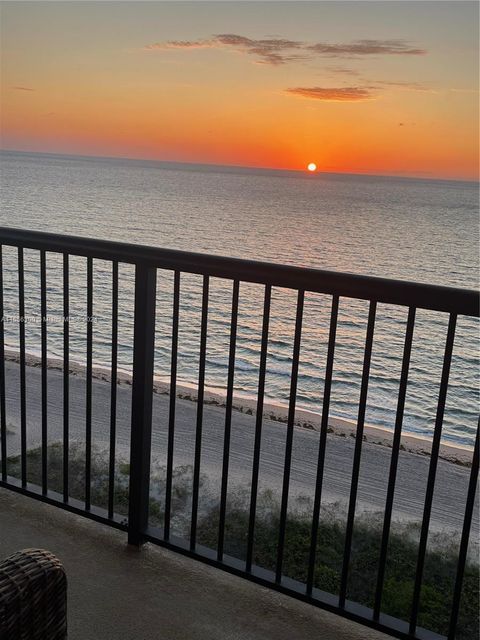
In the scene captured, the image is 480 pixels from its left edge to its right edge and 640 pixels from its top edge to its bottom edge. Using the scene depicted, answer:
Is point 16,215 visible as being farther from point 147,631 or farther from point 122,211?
point 147,631

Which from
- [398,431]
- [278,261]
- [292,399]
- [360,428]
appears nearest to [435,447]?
[398,431]

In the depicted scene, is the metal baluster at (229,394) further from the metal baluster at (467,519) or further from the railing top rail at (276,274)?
the metal baluster at (467,519)

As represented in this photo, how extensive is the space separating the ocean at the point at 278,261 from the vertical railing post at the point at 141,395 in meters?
3.21

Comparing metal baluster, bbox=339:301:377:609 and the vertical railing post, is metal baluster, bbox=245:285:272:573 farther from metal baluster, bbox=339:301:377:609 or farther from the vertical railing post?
the vertical railing post

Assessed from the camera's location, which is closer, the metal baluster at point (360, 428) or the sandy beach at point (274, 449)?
the metal baluster at point (360, 428)

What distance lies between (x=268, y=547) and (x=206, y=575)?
7.61ft

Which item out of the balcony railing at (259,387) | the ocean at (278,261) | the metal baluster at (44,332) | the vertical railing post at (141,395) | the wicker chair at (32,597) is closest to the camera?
the wicker chair at (32,597)

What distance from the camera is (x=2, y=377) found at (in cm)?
260

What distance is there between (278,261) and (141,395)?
29278mm

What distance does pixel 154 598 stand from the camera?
6.87 feet

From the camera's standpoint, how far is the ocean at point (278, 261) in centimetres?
1489

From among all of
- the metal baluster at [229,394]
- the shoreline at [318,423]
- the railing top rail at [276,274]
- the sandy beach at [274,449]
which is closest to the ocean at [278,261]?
the shoreline at [318,423]

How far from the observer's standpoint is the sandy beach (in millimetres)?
6703

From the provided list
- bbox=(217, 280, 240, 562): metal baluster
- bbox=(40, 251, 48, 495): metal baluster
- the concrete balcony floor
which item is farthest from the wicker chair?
bbox=(40, 251, 48, 495): metal baluster
